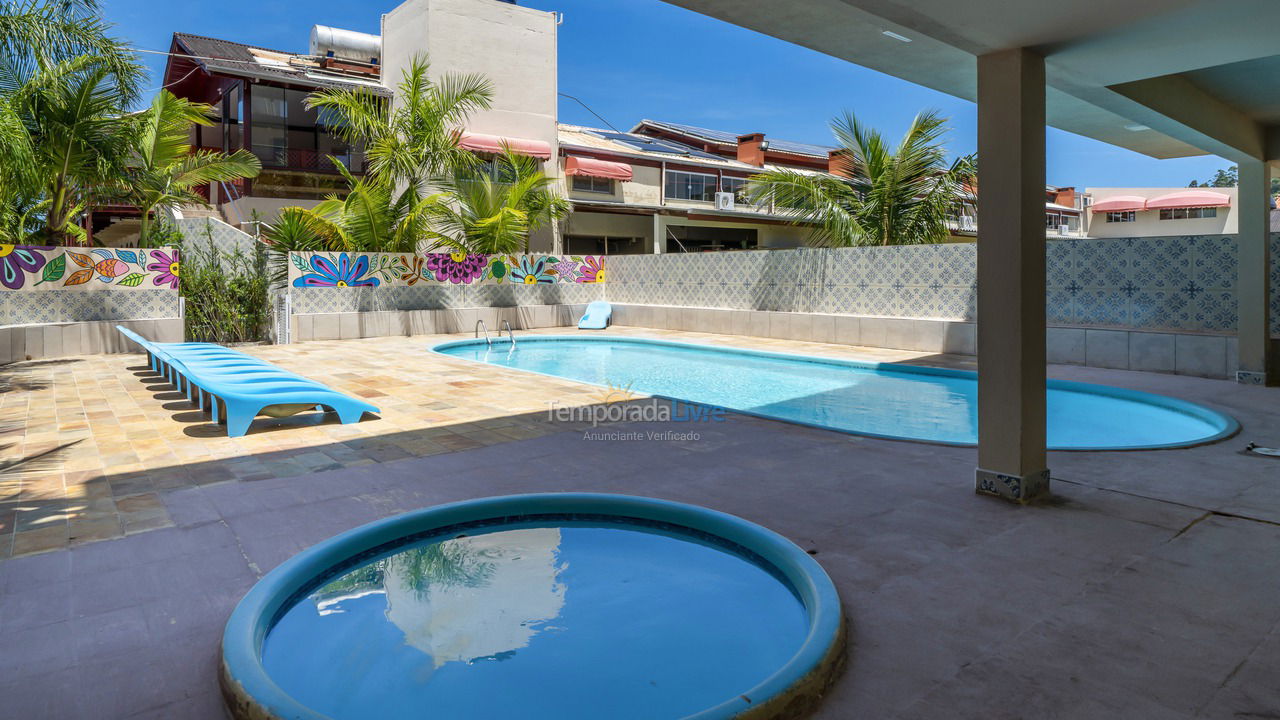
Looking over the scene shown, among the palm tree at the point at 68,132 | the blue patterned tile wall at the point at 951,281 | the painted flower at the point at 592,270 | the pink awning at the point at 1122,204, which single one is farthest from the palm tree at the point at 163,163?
the pink awning at the point at 1122,204

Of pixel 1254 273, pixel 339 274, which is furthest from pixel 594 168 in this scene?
pixel 1254 273

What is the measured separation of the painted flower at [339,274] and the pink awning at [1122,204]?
36.6 m

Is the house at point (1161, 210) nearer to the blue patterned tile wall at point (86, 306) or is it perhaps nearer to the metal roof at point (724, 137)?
the metal roof at point (724, 137)

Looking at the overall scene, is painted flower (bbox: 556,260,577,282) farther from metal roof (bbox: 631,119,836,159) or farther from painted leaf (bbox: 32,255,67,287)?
metal roof (bbox: 631,119,836,159)

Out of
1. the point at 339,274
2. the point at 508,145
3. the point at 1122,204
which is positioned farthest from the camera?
the point at 1122,204

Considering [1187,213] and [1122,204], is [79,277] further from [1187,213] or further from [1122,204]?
[1187,213]

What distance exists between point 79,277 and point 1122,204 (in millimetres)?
42729

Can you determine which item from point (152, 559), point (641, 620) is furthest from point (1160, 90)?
point (152, 559)

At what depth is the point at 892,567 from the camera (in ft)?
10.7

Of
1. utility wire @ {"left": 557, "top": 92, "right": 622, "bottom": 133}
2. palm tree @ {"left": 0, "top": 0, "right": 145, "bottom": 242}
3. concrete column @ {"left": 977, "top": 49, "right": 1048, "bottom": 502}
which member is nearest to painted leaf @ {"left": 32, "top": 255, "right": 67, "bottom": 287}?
palm tree @ {"left": 0, "top": 0, "right": 145, "bottom": 242}

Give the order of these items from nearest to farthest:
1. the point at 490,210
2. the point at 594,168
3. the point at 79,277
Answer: the point at 79,277, the point at 490,210, the point at 594,168

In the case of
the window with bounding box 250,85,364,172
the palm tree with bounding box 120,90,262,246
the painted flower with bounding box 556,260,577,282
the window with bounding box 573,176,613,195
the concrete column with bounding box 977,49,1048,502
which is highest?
the window with bounding box 250,85,364,172

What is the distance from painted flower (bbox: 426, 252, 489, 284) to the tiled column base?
13702 mm

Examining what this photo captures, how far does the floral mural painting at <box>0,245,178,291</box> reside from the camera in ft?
36.6
